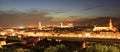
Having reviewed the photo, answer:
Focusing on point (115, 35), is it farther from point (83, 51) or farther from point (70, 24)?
point (70, 24)

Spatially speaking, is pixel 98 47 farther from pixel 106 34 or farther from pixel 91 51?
pixel 106 34

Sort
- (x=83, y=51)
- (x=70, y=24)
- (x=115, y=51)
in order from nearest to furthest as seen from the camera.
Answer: (x=115, y=51) < (x=83, y=51) < (x=70, y=24)

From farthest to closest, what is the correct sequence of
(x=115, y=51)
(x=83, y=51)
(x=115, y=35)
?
1. (x=115, y=35)
2. (x=83, y=51)
3. (x=115, y=51)

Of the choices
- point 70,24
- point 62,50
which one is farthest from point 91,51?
point 70,24

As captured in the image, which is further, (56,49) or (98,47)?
(56,49)

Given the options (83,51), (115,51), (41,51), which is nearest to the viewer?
(115,51)

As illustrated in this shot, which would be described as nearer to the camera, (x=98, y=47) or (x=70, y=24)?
(x=98, y=47)

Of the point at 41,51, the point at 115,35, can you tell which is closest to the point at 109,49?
the point at 41,51

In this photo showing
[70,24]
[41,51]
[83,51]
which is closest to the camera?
[83,51]
